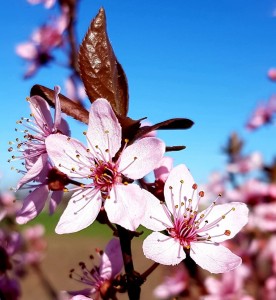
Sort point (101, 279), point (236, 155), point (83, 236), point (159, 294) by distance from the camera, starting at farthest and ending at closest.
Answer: point (83, 236) → point (236, 155) → point (159, 294) → point (101, 279)

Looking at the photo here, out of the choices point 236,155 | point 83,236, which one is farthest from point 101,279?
point 83,236

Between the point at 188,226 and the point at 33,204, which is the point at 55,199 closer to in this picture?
the point at 33,204

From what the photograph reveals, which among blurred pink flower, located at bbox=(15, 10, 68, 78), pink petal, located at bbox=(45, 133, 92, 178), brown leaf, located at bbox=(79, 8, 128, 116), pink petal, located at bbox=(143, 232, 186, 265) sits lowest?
pink petal, located at bbox=(143, 232, 186, 265)

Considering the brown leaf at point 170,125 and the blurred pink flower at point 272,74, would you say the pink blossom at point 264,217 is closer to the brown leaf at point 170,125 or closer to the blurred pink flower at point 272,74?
the blurred pink flower at point 272,74

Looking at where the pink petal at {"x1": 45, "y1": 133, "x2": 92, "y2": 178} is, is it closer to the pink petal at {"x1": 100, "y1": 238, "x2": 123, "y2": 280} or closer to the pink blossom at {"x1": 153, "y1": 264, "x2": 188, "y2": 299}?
the pink petal at {"x1": 100, "y1": 238, "x2": 123, "y2": 280}

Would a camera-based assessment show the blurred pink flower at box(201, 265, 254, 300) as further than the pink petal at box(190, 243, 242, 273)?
Yes

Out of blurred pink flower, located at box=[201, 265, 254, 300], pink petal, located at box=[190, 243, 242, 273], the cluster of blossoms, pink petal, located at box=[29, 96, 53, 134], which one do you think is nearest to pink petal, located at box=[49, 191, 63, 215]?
the cluster of blossoms

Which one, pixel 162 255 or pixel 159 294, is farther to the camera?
pixel 159 294

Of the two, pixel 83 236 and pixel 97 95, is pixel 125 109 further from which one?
pixel 83 236
